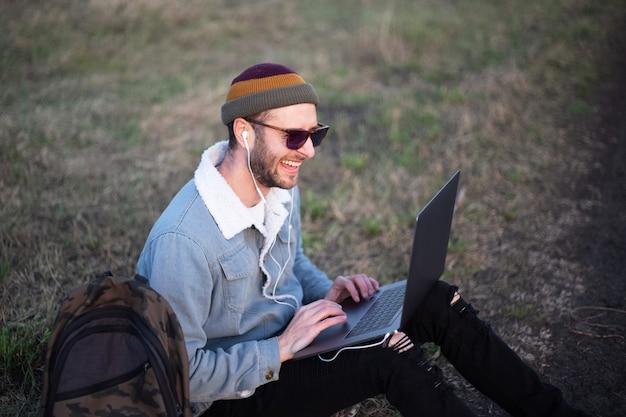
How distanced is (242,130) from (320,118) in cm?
464

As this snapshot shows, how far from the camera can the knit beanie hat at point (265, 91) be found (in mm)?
2525

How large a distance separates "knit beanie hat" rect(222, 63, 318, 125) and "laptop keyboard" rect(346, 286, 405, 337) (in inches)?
39.3

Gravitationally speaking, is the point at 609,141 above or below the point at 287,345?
below

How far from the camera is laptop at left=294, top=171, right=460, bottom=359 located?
230cm

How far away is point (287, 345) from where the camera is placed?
7.65ft

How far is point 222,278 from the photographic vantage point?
242 centimetres

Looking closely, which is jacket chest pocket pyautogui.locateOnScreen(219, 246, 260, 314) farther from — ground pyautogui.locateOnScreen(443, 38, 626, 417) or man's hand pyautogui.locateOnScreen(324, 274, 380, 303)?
ground pyautogui.locateOnScreen(443, 38, 626, 417)

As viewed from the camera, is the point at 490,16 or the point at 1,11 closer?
the point at 1,11

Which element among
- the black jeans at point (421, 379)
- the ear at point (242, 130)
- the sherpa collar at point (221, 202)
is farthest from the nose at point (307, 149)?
the black jeans at point (421, 379)

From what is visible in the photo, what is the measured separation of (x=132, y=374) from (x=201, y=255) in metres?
0.53

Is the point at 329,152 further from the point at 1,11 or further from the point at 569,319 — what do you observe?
the point at 1,11

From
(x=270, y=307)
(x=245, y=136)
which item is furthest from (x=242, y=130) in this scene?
(x=270, y=307)

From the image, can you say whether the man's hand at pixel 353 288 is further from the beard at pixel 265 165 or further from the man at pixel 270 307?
the beard at pixel 265 165

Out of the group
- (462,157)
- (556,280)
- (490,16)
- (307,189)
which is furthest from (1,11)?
(556,280)
